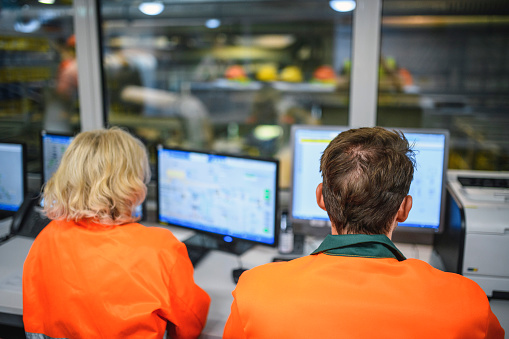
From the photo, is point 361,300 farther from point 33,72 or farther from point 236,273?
point 33,72

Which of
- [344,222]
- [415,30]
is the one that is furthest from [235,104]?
[344,222]

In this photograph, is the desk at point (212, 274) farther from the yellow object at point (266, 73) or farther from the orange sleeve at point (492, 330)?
the yellow object at point (266, 73)

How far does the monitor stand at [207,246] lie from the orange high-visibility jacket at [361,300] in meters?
0.85

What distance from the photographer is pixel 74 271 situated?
44.8 inches

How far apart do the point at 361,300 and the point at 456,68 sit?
481cm

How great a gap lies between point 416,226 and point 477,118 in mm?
3425

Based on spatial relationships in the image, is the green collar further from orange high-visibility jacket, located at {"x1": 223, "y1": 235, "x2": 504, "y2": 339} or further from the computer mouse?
the computer mouse

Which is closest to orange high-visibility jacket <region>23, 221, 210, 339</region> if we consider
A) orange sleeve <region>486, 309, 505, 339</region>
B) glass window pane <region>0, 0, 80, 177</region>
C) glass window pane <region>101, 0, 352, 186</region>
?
orange sleeve <region>486, 309, 505, 339</region>

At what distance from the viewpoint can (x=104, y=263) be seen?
1.13m

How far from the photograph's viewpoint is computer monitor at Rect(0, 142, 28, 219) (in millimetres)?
1974

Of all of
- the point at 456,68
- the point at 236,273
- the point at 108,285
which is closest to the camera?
the point at 108,285

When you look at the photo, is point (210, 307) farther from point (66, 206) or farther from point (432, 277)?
point (432, 277)

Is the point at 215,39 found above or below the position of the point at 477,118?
above

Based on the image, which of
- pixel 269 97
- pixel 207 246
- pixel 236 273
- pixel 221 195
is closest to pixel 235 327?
pixel 236 273
